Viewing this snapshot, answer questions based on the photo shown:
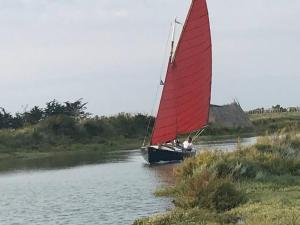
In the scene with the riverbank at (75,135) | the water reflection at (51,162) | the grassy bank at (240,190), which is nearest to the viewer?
the grassy bank at (240,190)

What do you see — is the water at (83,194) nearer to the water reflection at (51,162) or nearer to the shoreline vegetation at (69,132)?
the water reflection at (51,162)

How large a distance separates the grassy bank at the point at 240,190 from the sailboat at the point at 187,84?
1227 centimetres

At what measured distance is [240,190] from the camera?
15.8 metres

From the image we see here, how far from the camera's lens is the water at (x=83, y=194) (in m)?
16.4

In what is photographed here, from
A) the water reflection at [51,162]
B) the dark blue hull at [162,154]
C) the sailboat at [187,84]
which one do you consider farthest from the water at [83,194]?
the sailboat at [187,84]

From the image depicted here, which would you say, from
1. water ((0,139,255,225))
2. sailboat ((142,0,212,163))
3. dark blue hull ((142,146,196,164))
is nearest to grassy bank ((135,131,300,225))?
water ((0,139,255,225))

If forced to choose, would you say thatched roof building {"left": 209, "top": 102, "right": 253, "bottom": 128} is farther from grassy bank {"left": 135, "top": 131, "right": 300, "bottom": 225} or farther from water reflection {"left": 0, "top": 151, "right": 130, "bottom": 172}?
grassy bank {"left": 135, "top": 131, "right": 300, "bottom": 225}

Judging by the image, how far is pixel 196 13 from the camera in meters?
36.9

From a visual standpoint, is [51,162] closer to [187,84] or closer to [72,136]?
[187,84]

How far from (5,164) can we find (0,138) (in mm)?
9855

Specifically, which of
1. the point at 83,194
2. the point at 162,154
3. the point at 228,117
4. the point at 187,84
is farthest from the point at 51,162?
the point at 228,117

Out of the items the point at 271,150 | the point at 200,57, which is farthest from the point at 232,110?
the point at 271,150

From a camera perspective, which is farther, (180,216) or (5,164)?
(5,164)

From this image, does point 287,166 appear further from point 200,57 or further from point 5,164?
point 5,164
